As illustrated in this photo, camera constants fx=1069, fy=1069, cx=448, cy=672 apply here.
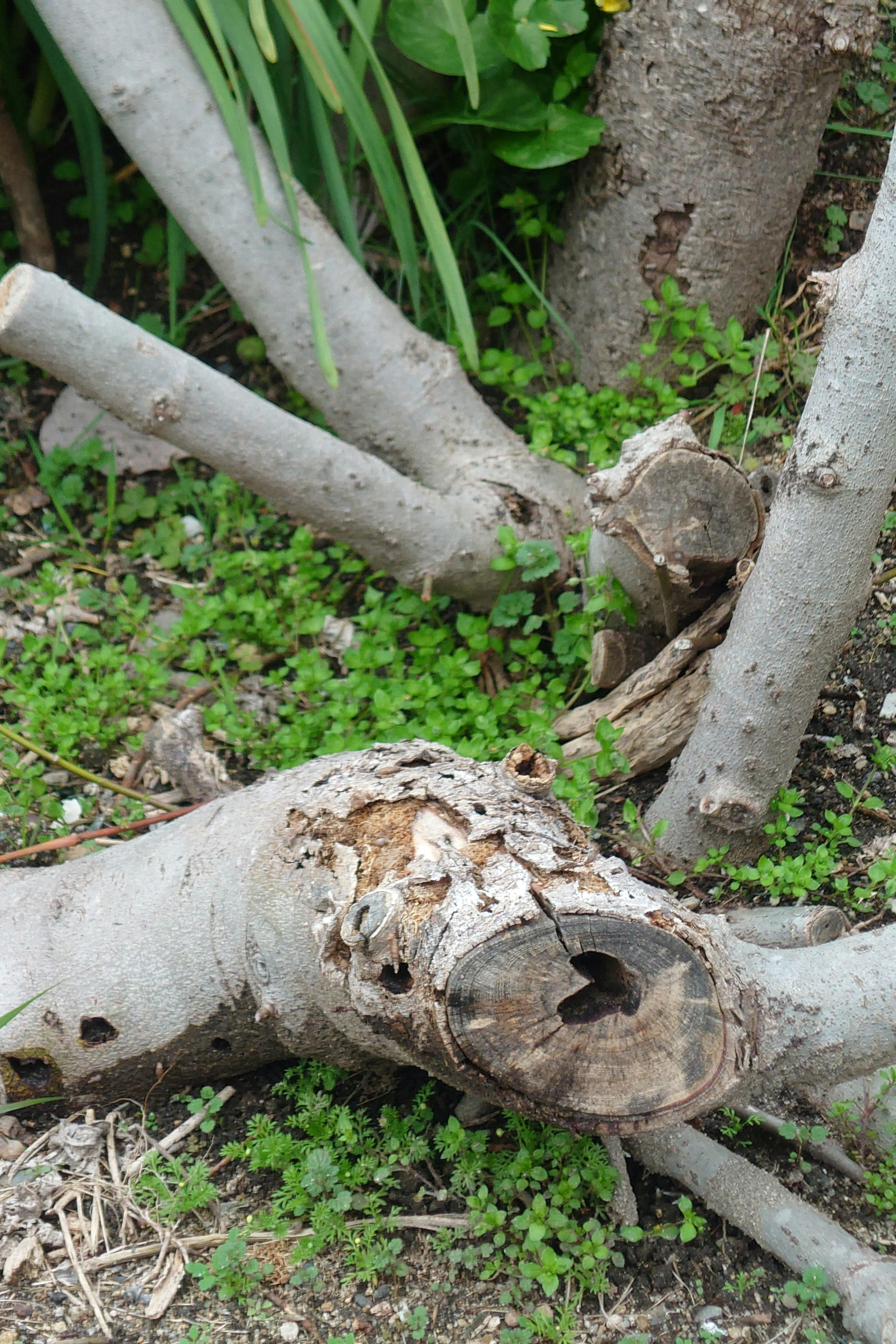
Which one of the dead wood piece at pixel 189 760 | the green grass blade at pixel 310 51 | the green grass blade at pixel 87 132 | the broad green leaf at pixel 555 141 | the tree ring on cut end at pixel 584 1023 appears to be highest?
the green grass blade at pixel 310 51

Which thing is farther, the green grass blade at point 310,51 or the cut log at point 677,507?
the green grass blade at point 310,51

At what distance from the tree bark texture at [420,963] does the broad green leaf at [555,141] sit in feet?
5.97

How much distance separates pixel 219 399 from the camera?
8.12 ft

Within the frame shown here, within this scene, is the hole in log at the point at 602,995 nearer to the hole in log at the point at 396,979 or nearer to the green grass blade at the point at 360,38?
the hole in log at the point at 396,979

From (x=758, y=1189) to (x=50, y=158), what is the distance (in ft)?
12.1

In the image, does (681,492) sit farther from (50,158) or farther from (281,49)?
(50,158)

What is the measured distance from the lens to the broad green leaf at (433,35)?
9.04 feet

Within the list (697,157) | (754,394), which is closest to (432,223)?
(697,157)

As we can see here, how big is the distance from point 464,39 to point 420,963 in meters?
2.00

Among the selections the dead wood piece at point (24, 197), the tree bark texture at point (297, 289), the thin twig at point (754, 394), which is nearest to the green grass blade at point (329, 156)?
the tree bark texture at point (297, 289)

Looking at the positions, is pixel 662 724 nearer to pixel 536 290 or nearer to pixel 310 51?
pixel 536 290

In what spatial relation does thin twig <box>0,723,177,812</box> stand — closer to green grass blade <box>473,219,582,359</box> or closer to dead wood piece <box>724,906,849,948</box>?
dead wood piece <box>724,906,849,948</box>

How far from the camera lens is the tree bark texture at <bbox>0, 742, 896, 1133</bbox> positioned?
1.42 meters

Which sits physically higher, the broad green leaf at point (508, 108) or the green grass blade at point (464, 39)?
the green grass blade at point (464, 39)
